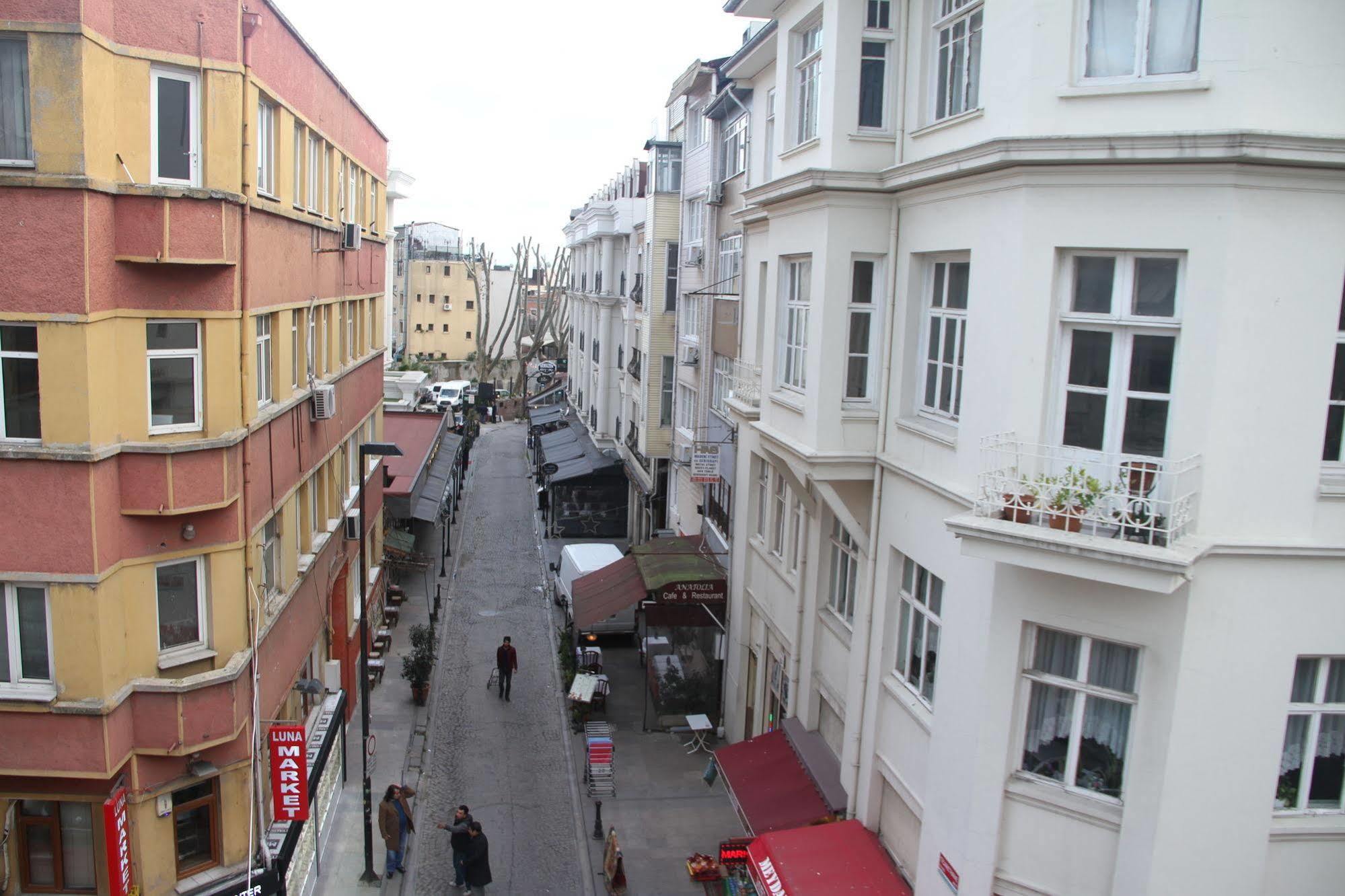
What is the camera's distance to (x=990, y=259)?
9.80 metres

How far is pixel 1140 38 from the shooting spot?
8680mm

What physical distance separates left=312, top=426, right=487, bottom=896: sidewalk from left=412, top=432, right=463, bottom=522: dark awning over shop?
217 centimetres

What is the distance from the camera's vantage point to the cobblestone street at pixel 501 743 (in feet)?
56.4

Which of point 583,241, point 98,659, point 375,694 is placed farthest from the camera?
point 583,241

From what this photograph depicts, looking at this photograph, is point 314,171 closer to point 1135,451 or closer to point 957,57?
point 957,57

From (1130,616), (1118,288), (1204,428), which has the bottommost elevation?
(1130,616)

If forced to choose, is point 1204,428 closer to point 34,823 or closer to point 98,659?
point 98,659

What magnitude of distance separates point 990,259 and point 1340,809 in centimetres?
592

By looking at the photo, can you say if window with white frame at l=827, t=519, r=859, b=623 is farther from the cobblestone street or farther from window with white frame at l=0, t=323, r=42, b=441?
window with white frame at l=0, t=323, r=42, b=441

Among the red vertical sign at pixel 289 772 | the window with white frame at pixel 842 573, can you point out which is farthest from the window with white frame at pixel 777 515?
the red vertical sign at pixel 289 772

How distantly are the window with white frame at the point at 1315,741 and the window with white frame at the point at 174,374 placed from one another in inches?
472

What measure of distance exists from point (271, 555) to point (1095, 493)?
11.6 meters

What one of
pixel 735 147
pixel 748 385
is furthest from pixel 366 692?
pixel 735 147

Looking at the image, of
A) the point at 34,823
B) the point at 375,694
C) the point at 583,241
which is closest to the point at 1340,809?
the point at 34,823
